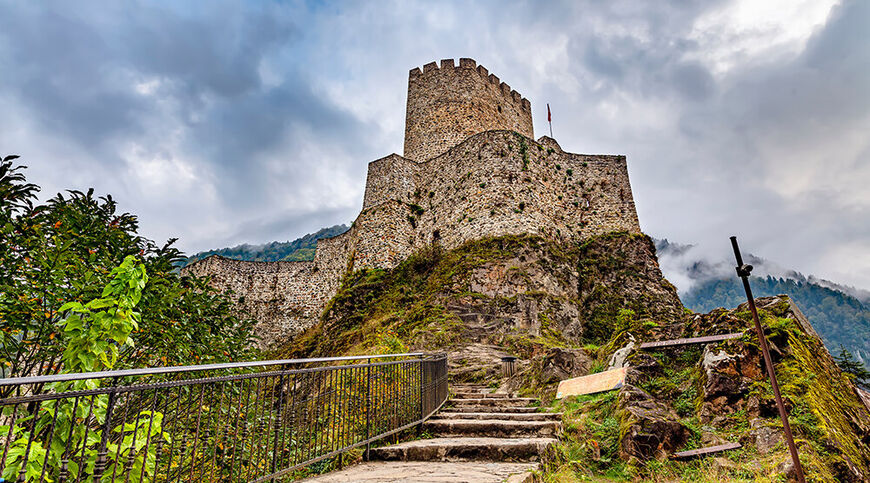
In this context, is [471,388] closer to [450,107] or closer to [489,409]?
[489,409]

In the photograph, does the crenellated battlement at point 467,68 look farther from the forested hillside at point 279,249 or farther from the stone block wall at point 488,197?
the forested hillside at point 279,249

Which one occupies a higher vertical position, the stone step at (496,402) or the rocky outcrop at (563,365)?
the rocky outcrop at (563,365)

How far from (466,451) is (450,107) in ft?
67.7

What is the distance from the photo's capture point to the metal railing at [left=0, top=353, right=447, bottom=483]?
2357 mm

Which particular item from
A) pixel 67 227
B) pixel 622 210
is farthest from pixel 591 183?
pixel 67 227

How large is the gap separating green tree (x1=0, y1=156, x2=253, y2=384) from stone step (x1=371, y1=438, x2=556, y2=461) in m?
2.30

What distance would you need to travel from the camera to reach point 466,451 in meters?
4.54

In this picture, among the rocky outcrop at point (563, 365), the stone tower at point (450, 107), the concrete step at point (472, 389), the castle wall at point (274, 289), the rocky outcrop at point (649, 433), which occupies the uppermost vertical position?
the stone tower at point (450, 107)

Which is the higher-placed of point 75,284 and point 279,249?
point 279,249

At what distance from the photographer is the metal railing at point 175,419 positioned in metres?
2.36

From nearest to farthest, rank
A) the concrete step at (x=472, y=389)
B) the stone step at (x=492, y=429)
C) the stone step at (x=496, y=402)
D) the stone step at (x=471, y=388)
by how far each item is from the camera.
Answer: the stone step at (x=492, y=429) < the stone step at (x=496, y=402) < the concrete step at (x=472, y=389) < the stone step at (x=471, y=388)

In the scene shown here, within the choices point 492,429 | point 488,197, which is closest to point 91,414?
point 492,429

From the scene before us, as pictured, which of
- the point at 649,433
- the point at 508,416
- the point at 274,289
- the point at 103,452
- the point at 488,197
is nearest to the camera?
the point at 103,452

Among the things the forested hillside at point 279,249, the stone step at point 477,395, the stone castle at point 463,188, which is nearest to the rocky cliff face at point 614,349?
the stone step at point 477,395
